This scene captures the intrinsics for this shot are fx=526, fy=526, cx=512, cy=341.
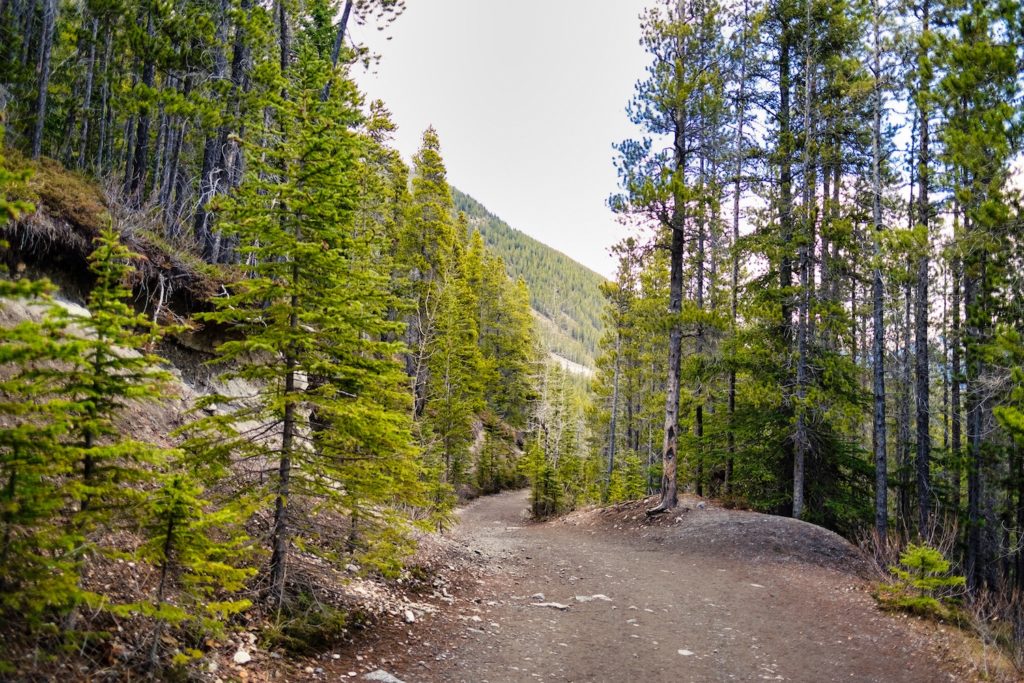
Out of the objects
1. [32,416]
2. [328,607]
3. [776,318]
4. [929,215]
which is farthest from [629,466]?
[32,416]

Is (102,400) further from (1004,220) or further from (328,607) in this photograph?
(1004,220)

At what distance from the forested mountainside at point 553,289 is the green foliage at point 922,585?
132009mm

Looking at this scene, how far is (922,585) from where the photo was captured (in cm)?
832

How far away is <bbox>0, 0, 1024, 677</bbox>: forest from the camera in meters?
3.79

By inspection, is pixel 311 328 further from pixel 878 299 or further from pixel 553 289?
pixel 553 289

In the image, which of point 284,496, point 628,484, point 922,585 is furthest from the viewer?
point 628,484

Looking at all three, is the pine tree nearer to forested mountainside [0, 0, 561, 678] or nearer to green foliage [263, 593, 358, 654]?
forested mountainside [0, 0, 561, 678]

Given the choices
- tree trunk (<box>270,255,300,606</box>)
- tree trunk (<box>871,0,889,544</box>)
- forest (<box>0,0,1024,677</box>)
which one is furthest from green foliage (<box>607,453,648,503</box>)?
tree trunk (<box>270,255,300,606</box>)

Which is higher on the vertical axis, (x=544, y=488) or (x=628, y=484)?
(x=628, y=484)

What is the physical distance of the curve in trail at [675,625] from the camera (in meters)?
6.21

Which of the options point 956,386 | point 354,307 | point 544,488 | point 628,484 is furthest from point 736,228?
point 354,307

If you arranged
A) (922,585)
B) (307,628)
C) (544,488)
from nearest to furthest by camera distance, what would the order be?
(307,628) < (922,585) < (544,488)

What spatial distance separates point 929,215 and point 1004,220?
738cm

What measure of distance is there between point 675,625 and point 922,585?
4.07 m
